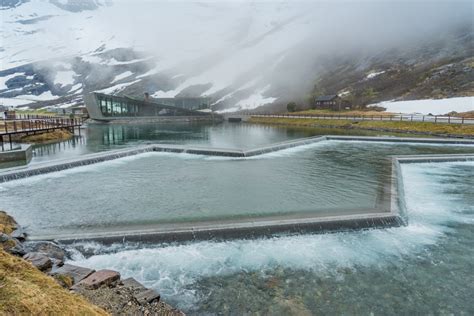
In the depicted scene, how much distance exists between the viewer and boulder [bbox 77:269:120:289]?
6.51 m

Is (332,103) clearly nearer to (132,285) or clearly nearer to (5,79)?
(132,285)

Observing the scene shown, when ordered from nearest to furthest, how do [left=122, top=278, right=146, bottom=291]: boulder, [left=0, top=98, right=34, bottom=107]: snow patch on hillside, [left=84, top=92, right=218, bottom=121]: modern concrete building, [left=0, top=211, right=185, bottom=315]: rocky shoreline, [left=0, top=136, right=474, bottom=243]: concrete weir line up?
[left=0, top=211, right=185, bottom=315]: rocky shoreline → [left=122, top=278, right=146, bottom=291]: boulder → [left=0, top=136, right=474, bottom=243]: concrete weir → [left=84, top=92, right=218, bottom=121]: modern concrete building → [left=0, top=98, right=34, bottom=107]: snow patch on hillside

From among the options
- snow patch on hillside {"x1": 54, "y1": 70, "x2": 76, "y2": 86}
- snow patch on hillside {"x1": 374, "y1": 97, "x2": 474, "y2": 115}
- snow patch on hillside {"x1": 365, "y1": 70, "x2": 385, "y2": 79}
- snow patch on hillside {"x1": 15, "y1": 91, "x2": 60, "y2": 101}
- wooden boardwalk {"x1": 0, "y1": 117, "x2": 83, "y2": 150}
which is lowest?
wooden boardwalk {"x1": 0, "y1": 117, "x2": 83, "y2": 150}

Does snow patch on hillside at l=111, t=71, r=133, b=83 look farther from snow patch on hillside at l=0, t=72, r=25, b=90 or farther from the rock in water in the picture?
the rock in water

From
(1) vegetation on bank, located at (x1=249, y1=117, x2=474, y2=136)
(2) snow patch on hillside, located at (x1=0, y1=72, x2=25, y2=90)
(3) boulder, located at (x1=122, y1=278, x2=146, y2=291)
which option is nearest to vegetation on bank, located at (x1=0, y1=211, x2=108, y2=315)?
(3) boulder, located at (x1=122, y1=278, x2=146, y2=291)

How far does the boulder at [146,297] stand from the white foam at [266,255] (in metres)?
0.71

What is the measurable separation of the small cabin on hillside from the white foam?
64318 millimetres

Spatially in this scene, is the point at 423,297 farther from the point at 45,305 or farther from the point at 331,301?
the point at 45,305

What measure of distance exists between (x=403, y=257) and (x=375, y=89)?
83114mm

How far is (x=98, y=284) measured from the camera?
659 cm

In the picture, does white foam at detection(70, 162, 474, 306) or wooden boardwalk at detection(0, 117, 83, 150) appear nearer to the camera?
white foam at detection(70, 162, 474, 306)

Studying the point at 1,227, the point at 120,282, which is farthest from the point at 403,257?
the point at 1,227

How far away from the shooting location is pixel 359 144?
30.1 m

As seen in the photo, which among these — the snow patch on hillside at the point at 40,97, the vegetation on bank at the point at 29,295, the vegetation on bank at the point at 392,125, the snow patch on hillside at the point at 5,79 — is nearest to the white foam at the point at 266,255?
the vegetation on bank at the point at 29,295
